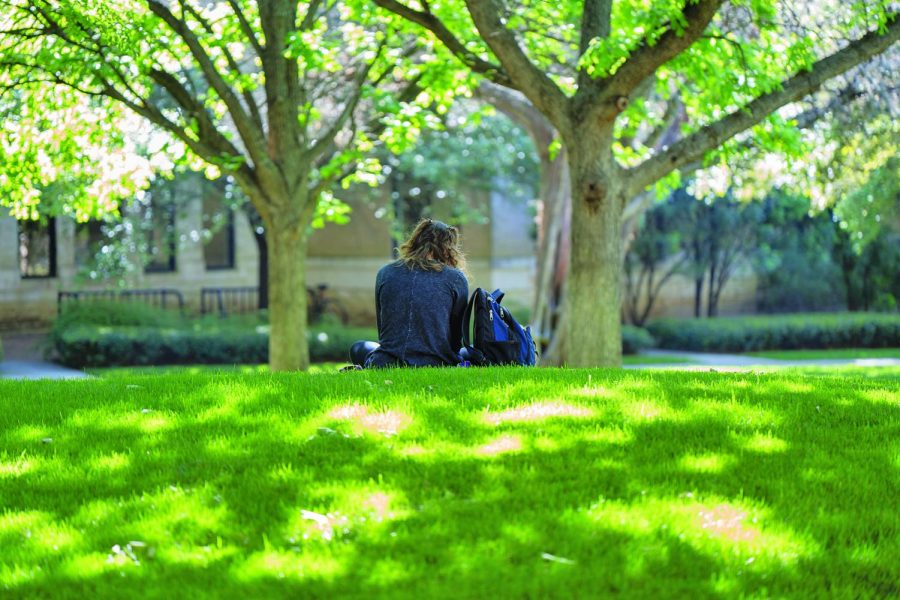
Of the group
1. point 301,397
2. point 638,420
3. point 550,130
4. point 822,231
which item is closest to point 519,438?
point 638,420

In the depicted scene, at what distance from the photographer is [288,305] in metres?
14.0

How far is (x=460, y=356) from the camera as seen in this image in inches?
305

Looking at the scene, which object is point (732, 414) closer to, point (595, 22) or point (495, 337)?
point (495, 337)

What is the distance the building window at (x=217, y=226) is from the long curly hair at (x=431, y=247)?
54.5ft

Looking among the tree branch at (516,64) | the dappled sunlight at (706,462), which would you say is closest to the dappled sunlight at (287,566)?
the dappled sunlight at (706,462)

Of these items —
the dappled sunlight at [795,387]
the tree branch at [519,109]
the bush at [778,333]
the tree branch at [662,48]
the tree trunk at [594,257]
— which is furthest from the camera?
the bush at [778,333]

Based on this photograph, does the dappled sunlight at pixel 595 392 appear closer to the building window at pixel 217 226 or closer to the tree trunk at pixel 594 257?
the tree trunk at pixel 594 257

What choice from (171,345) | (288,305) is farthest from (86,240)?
(288,305)

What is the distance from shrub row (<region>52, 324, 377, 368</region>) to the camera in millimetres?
18938

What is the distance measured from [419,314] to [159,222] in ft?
59.7

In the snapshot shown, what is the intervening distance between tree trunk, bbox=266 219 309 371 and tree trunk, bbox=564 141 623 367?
401 cm

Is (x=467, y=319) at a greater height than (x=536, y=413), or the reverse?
(x=467, y=319)

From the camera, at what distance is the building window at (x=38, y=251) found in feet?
77.5

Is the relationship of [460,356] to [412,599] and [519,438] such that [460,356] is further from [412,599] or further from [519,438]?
[412,599]
